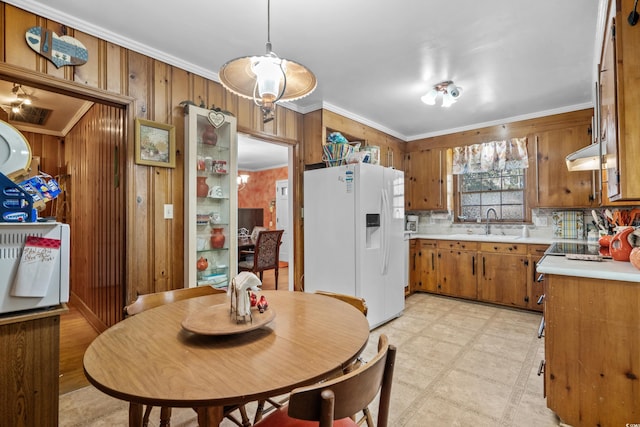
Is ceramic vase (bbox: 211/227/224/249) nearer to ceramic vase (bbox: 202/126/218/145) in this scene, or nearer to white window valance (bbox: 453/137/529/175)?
ceramic vase (bbox: 202/126/218/145)

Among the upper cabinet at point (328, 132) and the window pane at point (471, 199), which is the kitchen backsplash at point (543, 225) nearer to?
the window pane at point (471, 199)

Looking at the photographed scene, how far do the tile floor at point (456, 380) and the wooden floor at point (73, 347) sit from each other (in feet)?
0.57

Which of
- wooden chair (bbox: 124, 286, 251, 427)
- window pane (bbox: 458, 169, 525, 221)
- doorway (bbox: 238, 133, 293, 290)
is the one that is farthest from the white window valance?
wooden chair (bbox: 124, 286, 251, 427)

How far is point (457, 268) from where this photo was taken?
421 centimetres

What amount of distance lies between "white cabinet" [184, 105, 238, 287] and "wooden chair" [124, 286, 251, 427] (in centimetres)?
81

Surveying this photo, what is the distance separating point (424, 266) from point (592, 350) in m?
2.90

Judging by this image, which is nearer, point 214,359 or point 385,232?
point 214,359

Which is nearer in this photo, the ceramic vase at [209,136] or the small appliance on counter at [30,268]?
the small appliance on counter at [30,268]

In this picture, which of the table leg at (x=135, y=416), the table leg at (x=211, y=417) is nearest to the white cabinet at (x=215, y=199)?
the table leg at (x=135, y=416)

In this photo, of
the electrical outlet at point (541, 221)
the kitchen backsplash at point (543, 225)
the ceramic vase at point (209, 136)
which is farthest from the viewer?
the electrical outlet at point (541, 221)

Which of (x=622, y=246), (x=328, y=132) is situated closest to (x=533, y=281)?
(x=622, y=246)

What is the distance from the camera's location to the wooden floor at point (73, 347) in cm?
221

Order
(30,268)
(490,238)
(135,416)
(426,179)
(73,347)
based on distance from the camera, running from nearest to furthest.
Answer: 1. (135,416)
2. (30,268)
3. (73,347)
4. (490,238)
5. (426,179)

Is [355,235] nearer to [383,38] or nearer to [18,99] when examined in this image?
[383,38]
